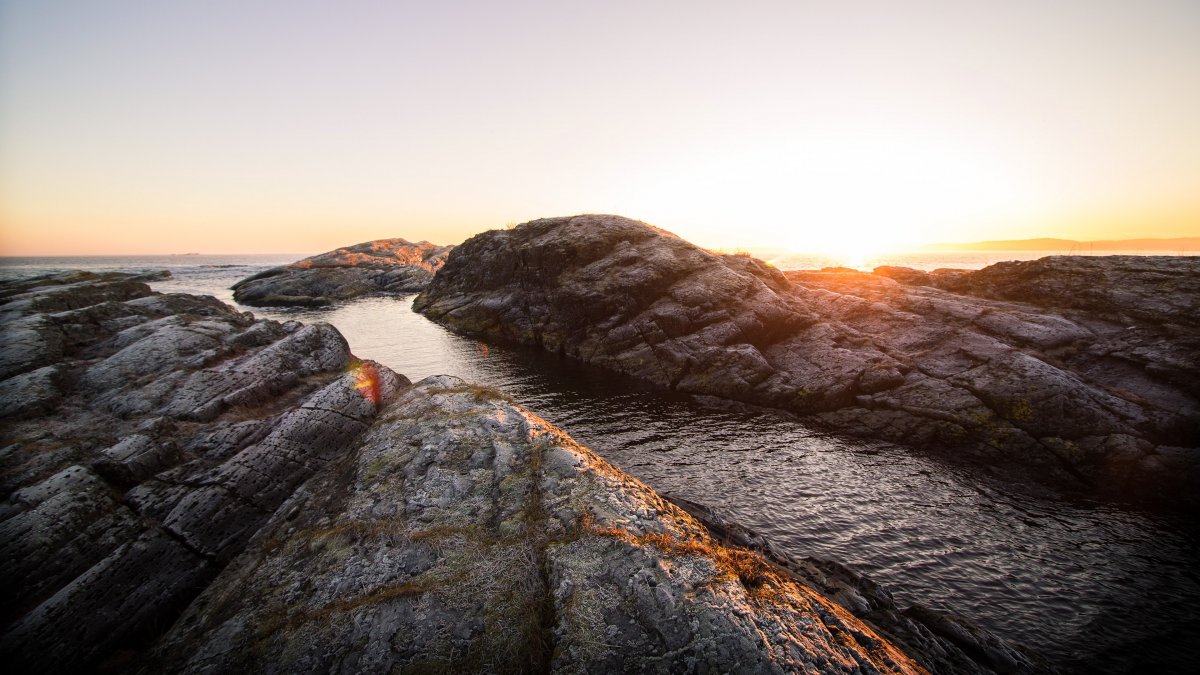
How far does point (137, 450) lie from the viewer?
37.6 ft

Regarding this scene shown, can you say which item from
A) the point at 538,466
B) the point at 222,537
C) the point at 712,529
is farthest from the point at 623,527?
the point at 222,537

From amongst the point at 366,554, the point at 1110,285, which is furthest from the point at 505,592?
the point at 1110,285

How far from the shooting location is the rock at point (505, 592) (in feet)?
22.7

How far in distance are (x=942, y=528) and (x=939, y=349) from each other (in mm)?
15222

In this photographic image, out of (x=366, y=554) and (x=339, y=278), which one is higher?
(x=339, y=278)

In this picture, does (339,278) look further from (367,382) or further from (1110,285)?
(1110,285)

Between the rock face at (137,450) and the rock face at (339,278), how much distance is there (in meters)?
74.8

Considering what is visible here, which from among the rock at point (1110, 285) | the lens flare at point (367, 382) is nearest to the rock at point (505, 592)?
the lens flare at point (367, 382)

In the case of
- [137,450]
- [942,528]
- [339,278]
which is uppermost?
[339,278]

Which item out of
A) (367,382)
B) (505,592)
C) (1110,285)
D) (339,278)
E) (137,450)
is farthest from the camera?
(339,278)

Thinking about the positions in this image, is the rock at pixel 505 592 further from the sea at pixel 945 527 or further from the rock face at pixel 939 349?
the rock face at pixel 939 349

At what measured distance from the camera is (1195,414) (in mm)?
18656

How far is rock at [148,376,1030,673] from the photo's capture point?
693 cm

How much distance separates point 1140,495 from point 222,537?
33244 millimetres
